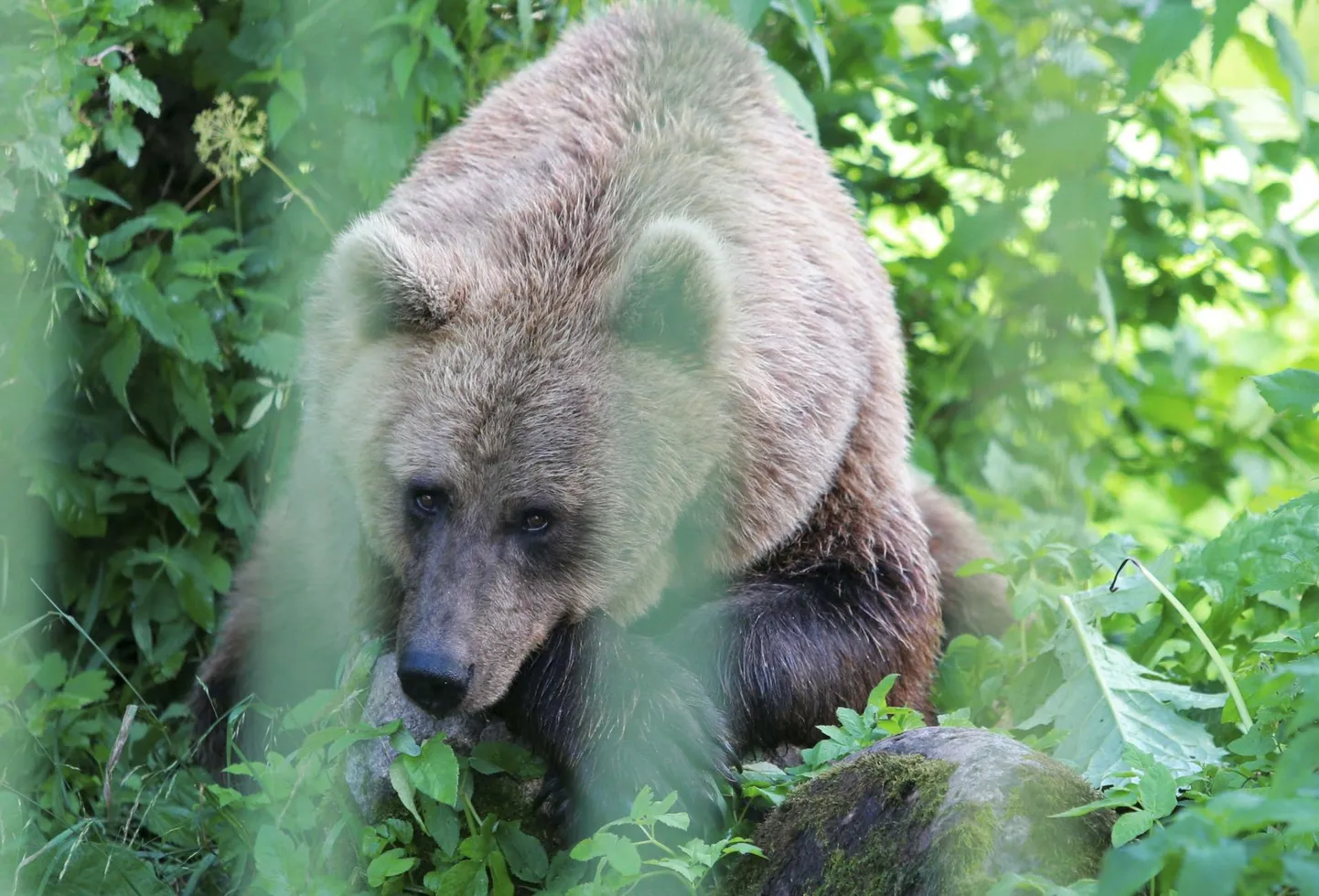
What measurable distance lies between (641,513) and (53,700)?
6.06 ft

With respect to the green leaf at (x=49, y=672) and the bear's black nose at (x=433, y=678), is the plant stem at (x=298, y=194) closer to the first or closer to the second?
the green leaf at (x=49, y=672)

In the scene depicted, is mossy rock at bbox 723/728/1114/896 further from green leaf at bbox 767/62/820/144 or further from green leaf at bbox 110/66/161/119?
green leaf at bbox 110/66/161/119

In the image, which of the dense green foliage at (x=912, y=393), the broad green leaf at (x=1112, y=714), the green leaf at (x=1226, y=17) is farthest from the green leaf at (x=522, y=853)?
the green leaf at (x=1226, y=17)

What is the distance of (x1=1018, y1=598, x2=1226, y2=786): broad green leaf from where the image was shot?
126 inches

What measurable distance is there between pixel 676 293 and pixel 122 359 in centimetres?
196

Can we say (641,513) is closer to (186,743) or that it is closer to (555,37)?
(186,743)

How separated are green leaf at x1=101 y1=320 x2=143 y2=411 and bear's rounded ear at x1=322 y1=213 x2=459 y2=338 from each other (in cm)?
102

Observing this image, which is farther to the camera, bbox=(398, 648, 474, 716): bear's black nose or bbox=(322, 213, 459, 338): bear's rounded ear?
bbox=(322, 213, 459, 338): bear's rounded ear

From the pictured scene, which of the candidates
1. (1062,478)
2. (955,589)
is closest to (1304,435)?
(1062,478)

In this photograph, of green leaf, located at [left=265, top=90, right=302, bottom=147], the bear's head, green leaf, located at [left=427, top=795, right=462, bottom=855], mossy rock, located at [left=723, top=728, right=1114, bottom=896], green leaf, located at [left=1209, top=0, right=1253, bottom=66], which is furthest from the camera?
green leaf, located at [left=265, top=90, right=302, bottom=147]

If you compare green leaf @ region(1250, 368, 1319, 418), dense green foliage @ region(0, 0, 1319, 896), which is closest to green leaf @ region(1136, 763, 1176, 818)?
dense green foliage @ region(0, 0, 1319, 896)

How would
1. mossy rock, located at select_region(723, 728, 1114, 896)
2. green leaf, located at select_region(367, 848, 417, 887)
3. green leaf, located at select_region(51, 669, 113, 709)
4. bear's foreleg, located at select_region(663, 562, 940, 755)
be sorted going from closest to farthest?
mossy rock, located at select_region(723, 728, 1114, 896) → green leaf, located at select_region(367, 848, 417, 887) → bear's foreleg, located at select_region(663, 562, 940, 755) → green leaf, located at select_region(51, 669, 113, 709)

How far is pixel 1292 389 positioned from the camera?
2.94m

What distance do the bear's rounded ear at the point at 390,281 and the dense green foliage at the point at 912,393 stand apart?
0.97 meters
